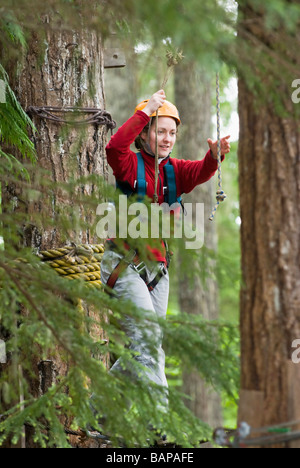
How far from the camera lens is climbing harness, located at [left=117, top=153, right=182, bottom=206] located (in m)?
3.90

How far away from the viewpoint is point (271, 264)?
7.20 ft

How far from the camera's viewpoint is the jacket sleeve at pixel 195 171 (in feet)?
13.4

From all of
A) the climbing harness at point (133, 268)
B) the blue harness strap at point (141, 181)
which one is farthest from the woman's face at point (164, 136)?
the climbing harness at point (133, 268)

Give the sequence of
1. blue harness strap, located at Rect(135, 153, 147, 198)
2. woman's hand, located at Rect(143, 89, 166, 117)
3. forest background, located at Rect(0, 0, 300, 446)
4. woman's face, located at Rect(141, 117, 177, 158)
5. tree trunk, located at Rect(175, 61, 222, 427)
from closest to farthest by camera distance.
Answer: forest background, located at Rect(0, 0, 300, 446) < woman's hand, located at Rect(143, 89, 166, 117) < blue harness strap, located at Rect(135, 153, 147, 198) < woman's face, located at Rect(141, 117, 177, 158) < tree trunk, located at Rect(175, 61, 222, 427)

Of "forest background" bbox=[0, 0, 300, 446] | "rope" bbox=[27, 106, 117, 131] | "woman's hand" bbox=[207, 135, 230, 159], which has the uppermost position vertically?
"rope" bbox=[27, 106, 117, 131]

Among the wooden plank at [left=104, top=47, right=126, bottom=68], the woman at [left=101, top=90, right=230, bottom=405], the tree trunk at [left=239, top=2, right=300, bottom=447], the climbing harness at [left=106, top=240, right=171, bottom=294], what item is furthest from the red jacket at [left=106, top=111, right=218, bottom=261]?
the tree trunk at [left=239, top=2, right=300, bottom=447]

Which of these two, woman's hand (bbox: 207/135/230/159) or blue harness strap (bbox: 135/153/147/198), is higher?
woman's hand (bbox: 207/135/230/159)

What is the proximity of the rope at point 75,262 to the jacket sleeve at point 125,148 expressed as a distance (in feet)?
1.68

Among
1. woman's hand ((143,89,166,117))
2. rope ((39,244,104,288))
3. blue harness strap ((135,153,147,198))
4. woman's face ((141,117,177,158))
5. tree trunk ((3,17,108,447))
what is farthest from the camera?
woman's face ((141,117,177,158))

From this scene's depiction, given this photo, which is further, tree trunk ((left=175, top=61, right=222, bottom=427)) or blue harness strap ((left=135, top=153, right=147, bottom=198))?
tree trunk ((left=175, top=61, right=222, bottom=427))

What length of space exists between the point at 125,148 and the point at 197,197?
18.2 ft

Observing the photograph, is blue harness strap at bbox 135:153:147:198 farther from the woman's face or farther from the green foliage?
the green foliage

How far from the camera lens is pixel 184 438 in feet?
8.86

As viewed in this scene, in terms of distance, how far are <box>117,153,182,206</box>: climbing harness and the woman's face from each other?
0.11 meters
